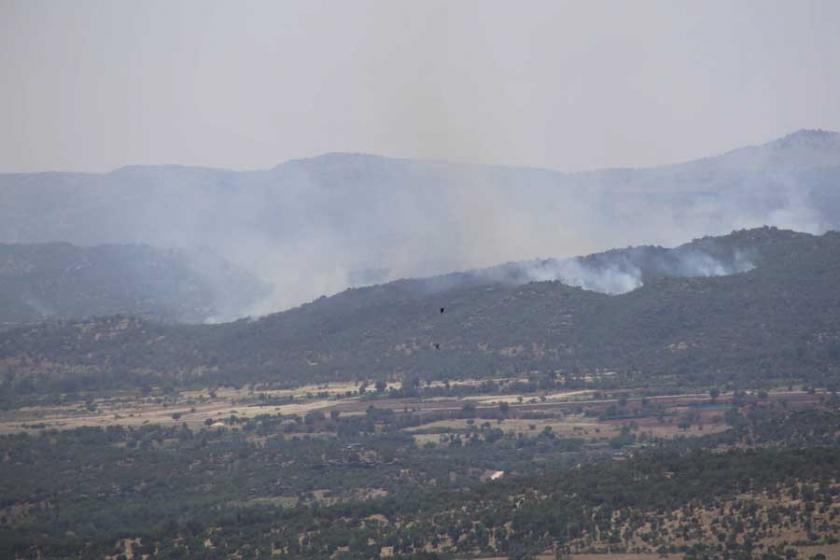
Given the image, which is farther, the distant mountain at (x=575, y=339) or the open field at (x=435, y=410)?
the distant mountain at (x=575, y=339)

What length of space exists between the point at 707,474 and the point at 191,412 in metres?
77.5

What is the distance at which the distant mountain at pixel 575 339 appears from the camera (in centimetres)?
17262

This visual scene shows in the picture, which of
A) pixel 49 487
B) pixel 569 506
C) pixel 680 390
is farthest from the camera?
pixel 680 390

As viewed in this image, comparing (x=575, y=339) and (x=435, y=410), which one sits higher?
(x=575, y=339)

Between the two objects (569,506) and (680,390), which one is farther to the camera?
(680,390)

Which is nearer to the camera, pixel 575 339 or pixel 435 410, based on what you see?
pixel 435 410

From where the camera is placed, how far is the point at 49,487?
394 ft

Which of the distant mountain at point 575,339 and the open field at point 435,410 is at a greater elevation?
the distant mountain at point 575,339

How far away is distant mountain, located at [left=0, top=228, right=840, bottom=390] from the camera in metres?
173

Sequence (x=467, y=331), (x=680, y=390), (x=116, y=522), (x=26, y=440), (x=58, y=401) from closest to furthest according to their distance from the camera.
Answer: (x=116, y=522) < (x=26, y=440) < (x=680, y=390) < (x=58, y=401) < (x=467, y=331)

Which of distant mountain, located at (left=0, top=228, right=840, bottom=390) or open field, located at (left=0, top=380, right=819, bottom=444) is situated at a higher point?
distant mountain, located at (left=0, top=228, right=840, bottom=390)

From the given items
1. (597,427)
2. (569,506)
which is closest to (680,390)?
(597,427)

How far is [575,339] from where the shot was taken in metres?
184

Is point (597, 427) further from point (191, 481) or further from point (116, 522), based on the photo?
point (116, 522)
